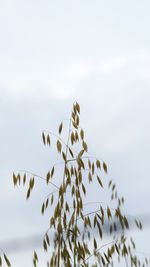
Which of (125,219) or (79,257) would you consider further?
(125,219)

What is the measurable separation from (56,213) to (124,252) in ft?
2.11

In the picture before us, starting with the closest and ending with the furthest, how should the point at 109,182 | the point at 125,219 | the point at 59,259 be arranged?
the point at 59,259
the point at 125,219
the point at 109,182

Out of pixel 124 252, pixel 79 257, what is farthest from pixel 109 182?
pixel 79 257

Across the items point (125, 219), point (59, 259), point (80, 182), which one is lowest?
point (59, 259)

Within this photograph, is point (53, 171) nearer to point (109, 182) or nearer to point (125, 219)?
point (125, 219)

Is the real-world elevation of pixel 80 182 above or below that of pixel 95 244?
above

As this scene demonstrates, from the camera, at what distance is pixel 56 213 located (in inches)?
144

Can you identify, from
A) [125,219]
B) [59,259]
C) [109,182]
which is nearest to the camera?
[59,259]

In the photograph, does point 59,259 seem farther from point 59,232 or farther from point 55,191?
point 55,191

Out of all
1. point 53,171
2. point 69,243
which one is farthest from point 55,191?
point 69,243

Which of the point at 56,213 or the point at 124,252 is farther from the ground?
the point at 56,213

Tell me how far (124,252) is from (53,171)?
32.0 inches

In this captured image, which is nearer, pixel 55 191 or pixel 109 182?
pixel 55 191

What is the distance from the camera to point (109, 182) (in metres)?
5.14
